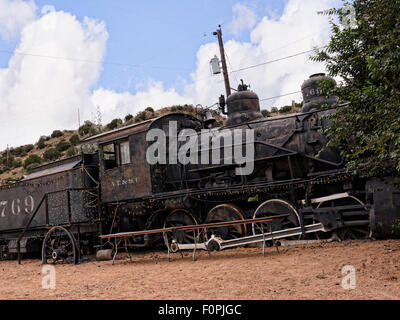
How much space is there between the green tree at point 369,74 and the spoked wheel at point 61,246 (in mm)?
6936

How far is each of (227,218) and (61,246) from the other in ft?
14.9

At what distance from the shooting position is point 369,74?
498cm

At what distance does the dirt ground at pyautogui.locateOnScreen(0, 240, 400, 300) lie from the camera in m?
4.77

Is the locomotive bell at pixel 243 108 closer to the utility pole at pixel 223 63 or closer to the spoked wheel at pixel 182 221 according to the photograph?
the spoked wheel at pixel 182 221

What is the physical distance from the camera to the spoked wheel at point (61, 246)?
10.1 metres

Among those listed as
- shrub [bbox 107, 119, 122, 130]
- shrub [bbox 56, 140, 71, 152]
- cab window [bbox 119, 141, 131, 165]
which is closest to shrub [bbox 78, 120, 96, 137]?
shrub [bbox 107, 119, 122, 130]

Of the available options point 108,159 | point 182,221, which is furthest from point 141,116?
point 182,221

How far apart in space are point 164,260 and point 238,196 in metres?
2.28

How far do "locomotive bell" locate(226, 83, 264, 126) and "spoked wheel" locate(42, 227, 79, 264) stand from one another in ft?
17.0

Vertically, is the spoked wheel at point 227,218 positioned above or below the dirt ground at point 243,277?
above

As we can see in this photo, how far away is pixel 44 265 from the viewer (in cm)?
1038

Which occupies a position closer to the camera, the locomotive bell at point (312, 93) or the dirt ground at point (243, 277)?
the dirt ground at point (243, 277)

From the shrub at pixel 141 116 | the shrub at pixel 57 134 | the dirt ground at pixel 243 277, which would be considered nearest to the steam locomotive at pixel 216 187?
the dirt ground at pixel 243 277

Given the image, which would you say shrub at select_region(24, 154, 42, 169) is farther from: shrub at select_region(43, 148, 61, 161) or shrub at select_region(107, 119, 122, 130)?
shrub at select_region(107, 119, 122, 130)
